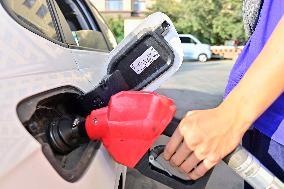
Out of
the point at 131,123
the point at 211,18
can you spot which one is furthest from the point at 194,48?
the point at 131,123

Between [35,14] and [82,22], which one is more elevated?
[35,14]

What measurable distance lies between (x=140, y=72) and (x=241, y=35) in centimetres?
2983

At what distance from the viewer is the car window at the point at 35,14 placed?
167 centimetres

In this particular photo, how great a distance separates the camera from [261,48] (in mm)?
1412

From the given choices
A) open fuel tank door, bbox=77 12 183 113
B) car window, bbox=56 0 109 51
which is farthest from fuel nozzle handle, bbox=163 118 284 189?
car window, bbox=56 0 109 51

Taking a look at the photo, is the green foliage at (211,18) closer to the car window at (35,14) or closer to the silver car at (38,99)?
the car window at (35,14)

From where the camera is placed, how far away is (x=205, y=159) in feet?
3.87

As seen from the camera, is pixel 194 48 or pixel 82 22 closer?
pixel 82 22

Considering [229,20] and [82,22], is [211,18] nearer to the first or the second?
[229,20]

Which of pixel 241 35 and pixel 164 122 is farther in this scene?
pixel 241 35

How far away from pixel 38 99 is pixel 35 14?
0.62 m

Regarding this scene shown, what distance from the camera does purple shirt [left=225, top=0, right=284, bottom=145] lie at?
1.38m

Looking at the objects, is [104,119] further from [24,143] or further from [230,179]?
[230,179]

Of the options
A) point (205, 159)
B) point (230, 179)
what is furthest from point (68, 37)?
point (230, 179)
